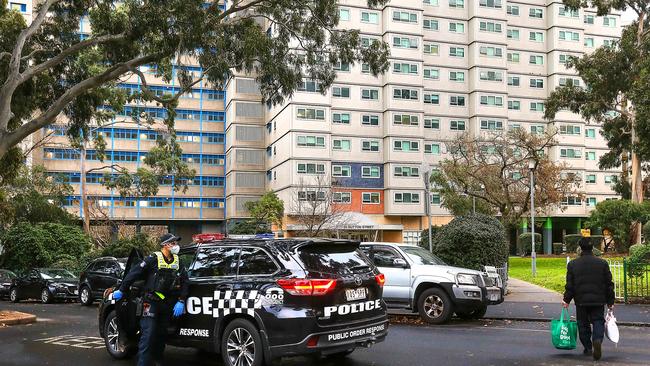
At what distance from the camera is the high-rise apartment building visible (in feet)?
192

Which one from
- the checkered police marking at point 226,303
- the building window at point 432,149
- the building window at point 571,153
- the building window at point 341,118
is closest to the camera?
the checkered police marking at point 226,303

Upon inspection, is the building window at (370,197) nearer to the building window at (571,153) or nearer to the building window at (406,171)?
the building window at (406,171)

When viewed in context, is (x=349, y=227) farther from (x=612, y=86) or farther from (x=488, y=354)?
(x=488, y=354)

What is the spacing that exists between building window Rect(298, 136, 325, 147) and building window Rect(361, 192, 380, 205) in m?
6.40

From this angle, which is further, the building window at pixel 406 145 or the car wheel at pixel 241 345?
the building window at pixel 406 145

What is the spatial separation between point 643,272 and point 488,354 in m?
8.98

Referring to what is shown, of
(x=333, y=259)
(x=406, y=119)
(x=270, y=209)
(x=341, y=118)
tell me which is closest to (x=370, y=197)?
(x=341, y=118)

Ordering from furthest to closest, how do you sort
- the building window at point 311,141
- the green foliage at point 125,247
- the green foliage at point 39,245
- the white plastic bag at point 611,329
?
the building window at point 311,141 < the green foliage at point 39,245 < the green foliage at point 125,247 < the white plastic bag at point 611,329

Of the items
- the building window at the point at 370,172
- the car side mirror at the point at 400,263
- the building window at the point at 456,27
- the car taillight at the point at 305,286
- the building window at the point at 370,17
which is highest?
the building window at the point at 456,27

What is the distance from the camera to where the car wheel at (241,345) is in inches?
297

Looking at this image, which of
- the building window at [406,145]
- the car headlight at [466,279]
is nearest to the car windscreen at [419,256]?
the car headlight at [466,279]

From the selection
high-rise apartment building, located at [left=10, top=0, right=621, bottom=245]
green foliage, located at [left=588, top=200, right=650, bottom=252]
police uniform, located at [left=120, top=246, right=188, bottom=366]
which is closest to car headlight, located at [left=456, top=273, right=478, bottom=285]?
police uniform, located at [left=120, top=246, right=188, bottom=366]

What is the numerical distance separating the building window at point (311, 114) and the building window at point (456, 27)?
1837 cm

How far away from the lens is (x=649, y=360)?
8828mm
